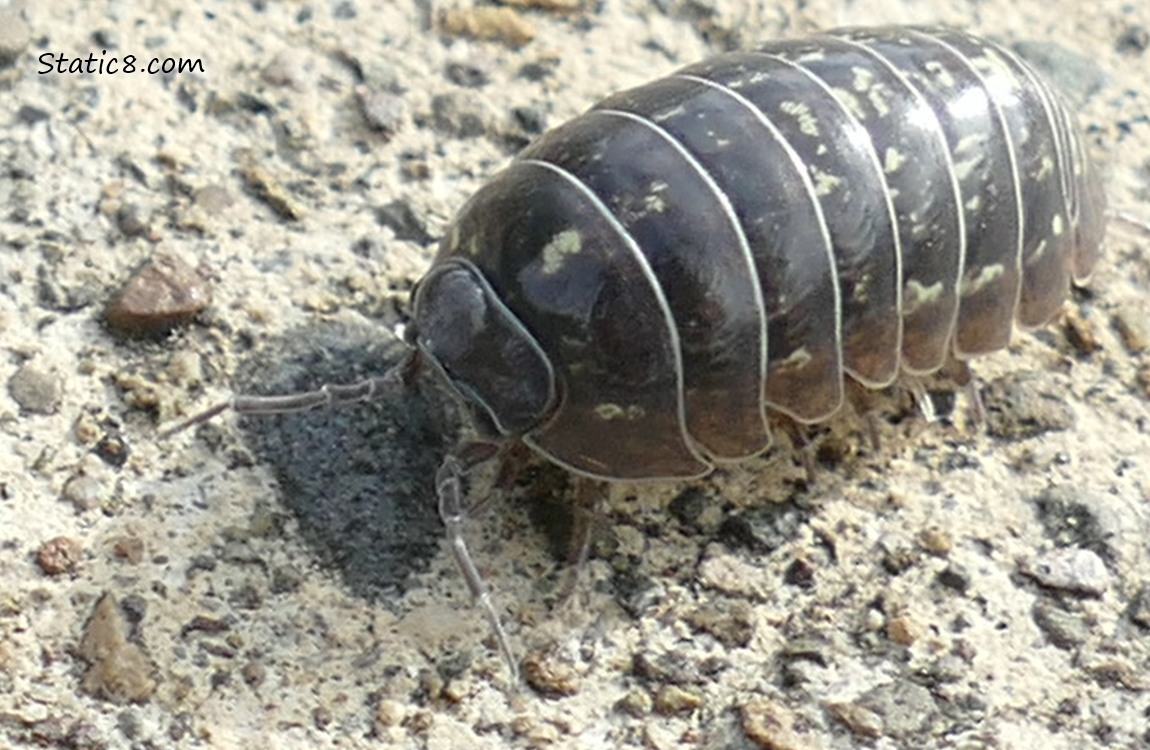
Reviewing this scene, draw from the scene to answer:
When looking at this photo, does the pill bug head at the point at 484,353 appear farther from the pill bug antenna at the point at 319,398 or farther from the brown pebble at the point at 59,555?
the brown pebble at the point at 59,555

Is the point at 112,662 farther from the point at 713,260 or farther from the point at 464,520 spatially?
the point at 713,260

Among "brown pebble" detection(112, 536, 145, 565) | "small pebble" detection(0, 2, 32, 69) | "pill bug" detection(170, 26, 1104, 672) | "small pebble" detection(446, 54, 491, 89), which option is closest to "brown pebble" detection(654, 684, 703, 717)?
"pill bug" detection(170, 26, 1104, 672)

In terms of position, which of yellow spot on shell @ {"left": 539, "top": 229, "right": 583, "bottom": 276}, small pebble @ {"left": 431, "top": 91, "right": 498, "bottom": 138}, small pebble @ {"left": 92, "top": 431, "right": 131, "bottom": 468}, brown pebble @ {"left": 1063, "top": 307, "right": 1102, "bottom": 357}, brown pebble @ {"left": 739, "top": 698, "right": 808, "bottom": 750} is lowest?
small pebble @ {"left": 92, "top": 431, "right": 131, "bottom": 468}

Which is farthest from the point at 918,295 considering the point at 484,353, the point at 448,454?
the point at 448,454

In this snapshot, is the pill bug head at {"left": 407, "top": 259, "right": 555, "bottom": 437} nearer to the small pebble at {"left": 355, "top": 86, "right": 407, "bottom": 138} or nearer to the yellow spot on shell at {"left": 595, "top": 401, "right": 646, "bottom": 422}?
the yellow spot on shell at {"left": 595, "top": 401, "right": 646, "bottom": 422}

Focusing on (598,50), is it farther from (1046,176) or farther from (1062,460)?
(1062,460)

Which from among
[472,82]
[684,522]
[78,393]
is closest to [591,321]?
[684,522]
